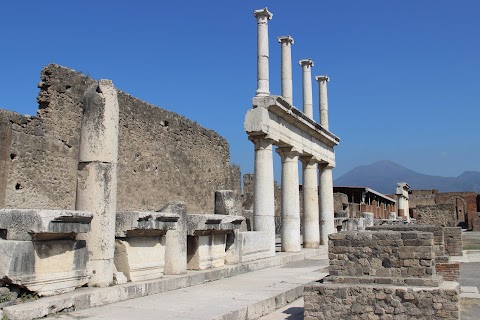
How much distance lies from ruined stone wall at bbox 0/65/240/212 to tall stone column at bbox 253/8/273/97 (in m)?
5.12

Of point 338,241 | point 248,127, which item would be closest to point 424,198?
point 248,127

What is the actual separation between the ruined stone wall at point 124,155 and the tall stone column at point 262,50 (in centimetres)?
512

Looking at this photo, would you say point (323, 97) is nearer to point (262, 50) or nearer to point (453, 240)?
point (262, 50)

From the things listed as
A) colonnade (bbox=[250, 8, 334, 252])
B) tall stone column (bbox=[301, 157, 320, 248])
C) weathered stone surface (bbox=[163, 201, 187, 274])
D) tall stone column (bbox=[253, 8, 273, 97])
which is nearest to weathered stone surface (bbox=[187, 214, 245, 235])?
weathered stone surface (bbox=[163, 201, 187, 274])

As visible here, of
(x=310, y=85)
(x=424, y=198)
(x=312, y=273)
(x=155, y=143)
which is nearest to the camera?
(x=312, y=273)

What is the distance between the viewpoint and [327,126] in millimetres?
17953

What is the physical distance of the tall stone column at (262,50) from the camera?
12.9 metres

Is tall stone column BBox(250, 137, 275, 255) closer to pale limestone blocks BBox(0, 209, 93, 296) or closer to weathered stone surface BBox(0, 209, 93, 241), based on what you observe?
pale limestone blocks BBox(0, 209, 93, 296)

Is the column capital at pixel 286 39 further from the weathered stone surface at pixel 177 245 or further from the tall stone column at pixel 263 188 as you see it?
the weathered stone surface at pixel 177 245

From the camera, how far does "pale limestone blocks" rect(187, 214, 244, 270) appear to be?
863 centimetres

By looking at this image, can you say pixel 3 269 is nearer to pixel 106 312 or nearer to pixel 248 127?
pixel 106 312

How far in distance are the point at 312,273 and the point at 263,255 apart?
7.01 feet

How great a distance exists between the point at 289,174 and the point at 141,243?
7.48m

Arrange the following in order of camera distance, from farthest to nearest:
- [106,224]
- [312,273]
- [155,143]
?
[155,143] < [312,273] < [106,224]
